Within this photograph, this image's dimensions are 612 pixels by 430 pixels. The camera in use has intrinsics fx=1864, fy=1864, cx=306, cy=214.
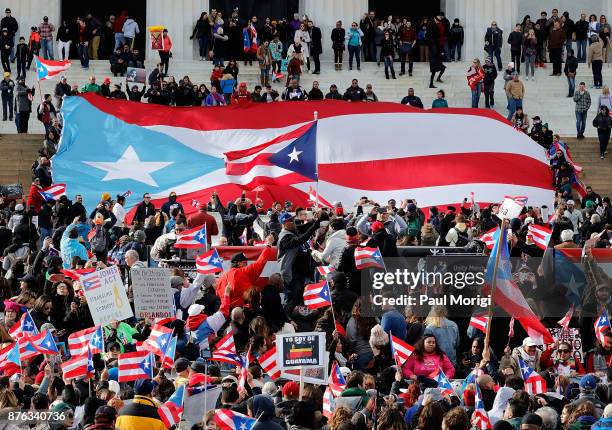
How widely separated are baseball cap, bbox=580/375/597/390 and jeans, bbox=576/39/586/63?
26981 mm

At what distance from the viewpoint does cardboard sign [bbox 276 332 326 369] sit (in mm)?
18938

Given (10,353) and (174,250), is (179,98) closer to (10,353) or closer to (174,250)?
(174,250)

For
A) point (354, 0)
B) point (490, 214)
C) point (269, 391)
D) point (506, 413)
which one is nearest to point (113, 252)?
point (490, 214)

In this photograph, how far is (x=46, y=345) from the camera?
67.1ft

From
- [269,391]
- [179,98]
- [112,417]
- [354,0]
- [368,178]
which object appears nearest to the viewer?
[112,417]

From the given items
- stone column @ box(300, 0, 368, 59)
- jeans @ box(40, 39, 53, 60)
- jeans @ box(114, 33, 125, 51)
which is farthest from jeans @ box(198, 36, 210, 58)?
jeans @ box(40, 39, 53, 60)

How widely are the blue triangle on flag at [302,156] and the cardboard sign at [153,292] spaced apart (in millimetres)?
8657

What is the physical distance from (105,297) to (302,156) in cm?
1046

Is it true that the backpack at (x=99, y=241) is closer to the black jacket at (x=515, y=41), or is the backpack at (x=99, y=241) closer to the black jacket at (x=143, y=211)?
the black jacket at (x=143, y=211)

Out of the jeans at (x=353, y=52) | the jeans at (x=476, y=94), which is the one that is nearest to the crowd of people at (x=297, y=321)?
the jeans at (x=476, y=94)

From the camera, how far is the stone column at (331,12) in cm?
4628

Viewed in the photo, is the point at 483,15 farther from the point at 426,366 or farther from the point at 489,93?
the point at 426,366

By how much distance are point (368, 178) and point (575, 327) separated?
12.2 meters

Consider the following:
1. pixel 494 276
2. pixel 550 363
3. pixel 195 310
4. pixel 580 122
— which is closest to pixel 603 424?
pixel 494 276
